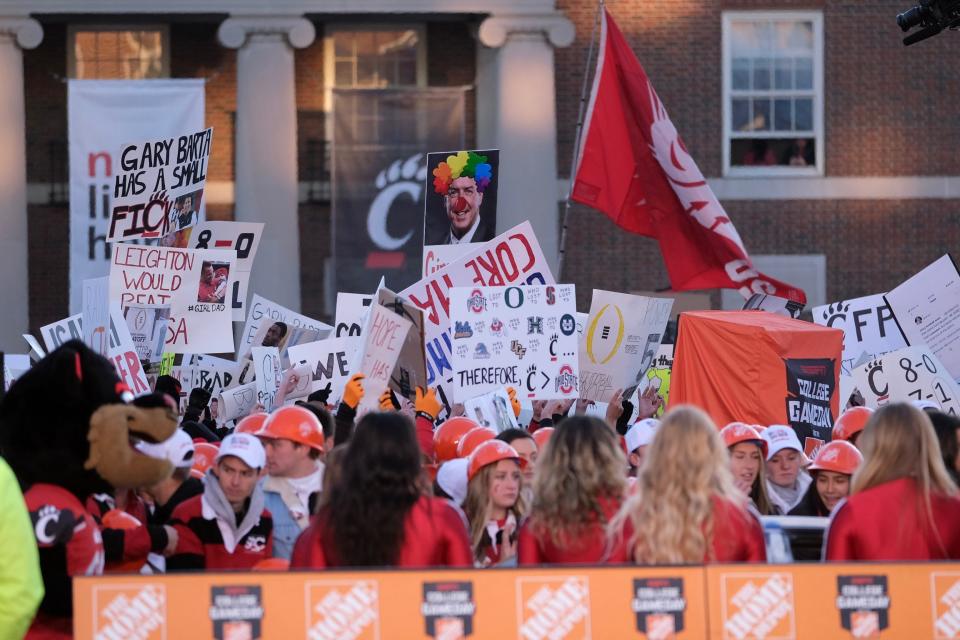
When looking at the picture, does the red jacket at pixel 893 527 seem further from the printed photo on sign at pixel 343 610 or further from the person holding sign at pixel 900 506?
the printed photo on sign at pixel 343 610

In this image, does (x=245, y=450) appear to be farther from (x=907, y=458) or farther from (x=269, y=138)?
(x=269, y=138)

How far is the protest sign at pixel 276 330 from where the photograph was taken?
13.1 m

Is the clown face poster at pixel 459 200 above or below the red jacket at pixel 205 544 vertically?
above

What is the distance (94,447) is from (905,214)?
20.5 m

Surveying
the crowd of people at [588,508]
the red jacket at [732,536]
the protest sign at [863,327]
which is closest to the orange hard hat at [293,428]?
the crowd of people at [588,508]

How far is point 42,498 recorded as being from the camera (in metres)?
5.57

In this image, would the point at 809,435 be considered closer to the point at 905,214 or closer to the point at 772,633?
the point at 772,633

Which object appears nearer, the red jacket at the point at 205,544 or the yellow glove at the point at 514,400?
the red jacket at the point at 205,544

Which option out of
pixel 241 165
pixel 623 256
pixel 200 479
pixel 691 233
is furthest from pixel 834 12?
pixel 200 479

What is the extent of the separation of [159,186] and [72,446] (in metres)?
7.49

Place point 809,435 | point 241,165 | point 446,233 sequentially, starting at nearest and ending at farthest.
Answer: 1. point 809,435
2. point 446,233
3. point 241,165

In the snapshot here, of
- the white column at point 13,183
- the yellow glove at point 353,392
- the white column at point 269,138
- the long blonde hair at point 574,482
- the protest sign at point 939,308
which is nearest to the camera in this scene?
the long blonde hair at point 574,482

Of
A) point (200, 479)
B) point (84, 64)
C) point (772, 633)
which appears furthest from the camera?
point (84, 64)

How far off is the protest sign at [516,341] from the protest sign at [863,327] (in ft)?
9.56
